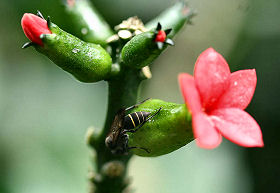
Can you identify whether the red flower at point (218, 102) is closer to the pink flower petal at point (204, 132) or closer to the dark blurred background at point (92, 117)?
the pink flower petal at point (204, 132)

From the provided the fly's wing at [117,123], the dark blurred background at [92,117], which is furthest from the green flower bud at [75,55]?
the dark blurred background at [92,117]

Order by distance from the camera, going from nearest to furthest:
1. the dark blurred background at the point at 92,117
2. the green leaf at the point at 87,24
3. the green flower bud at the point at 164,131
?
the green flower bud at the point at 164,131 → the green leaf at the point at 87,24 → the dark blurred background at the point at 92,117

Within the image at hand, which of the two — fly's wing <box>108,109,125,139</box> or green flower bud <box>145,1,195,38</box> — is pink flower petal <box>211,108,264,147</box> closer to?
fly's wing <box>108,109,125,139</box>

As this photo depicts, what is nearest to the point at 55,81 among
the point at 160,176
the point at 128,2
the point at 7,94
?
the point at 7,94

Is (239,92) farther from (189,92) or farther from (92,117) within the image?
(92,117)

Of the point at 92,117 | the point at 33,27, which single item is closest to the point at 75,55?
the point at 33,27

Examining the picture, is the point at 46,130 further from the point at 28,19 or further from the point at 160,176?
the point at 28,19
